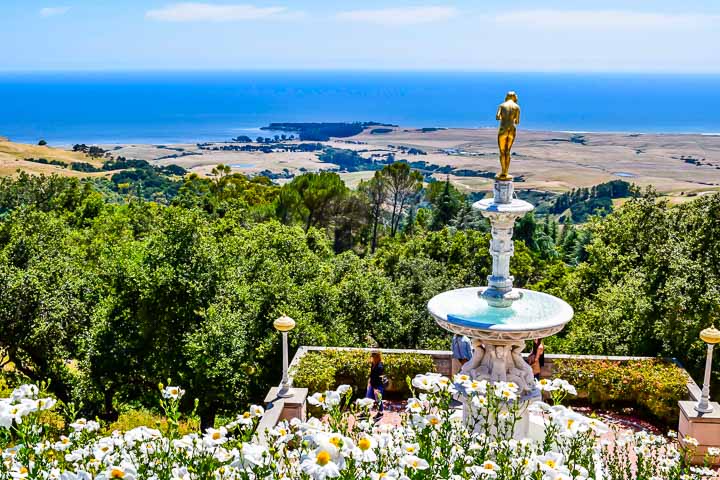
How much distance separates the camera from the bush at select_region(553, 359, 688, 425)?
437 inches

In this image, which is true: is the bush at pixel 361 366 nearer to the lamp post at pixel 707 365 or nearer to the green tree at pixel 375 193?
the lamp post at pixel 707 365

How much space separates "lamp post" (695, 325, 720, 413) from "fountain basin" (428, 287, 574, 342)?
82.1 inches

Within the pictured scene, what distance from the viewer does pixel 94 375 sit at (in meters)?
13.5

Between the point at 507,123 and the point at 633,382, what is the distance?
5121mm

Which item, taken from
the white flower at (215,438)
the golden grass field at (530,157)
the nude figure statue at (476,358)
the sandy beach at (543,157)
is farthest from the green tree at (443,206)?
the white flower at (215,438)

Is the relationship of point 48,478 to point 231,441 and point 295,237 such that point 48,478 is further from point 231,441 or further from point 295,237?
point 295,237

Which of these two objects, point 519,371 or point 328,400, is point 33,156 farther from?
point 328,400

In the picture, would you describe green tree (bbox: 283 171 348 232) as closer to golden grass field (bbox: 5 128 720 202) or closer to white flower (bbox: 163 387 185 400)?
white flower (bbox: 163 387 185 400)

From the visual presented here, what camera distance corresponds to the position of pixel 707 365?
976 cm

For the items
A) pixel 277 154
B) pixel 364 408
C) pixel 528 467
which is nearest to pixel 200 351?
pixel 364 408

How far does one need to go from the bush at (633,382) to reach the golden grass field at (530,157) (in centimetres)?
5789

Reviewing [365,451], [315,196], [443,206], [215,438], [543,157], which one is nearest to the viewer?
[365,451]

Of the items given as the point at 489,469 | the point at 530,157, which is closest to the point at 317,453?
the point at 489,469

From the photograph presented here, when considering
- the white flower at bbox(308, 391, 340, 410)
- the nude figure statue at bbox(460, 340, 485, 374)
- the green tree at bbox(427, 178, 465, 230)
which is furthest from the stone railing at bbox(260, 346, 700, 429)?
the green tree at bbox(427, 178, 465, 230)
